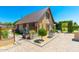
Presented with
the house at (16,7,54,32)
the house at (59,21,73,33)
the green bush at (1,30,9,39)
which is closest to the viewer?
the green bush at (1,30,9,39)

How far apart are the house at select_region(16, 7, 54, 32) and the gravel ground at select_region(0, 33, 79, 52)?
60 cm

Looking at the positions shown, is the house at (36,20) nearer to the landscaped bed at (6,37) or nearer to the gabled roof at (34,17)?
the gabled roof at (34,17)

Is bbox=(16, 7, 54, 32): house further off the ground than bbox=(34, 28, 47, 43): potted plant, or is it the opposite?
bbox=(16, 7, 54, 32): house

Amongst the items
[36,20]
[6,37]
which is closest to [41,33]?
[36,20]

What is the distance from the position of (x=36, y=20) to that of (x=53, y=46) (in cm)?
116

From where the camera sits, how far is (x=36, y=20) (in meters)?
5.30

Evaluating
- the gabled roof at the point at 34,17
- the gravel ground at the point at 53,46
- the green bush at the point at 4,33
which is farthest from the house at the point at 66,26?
the green bush at the point at 4,33

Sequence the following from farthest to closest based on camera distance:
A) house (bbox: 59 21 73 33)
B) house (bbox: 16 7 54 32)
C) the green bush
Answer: house (bbox: 59 21 73 33), house (bbox: 16 7 54 32), the green bush

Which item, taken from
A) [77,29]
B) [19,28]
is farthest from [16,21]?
[77,29]

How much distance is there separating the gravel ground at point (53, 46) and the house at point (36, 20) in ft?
1.96

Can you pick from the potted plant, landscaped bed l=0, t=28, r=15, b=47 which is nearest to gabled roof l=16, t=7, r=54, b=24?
the potted plant

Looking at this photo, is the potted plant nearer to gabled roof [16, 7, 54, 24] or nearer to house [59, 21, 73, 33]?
gabled roof [16, 7, 54, 24]

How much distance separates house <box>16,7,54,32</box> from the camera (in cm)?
525
